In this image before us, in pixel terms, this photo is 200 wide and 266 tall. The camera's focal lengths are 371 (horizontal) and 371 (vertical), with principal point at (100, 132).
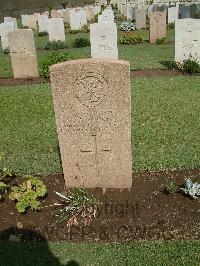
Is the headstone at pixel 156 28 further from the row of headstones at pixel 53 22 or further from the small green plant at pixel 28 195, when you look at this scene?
the small green plant at pixel 28 195

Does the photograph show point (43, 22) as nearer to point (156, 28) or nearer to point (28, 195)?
point (156, 28)

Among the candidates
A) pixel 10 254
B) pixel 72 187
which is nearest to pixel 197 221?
pixel 72 187

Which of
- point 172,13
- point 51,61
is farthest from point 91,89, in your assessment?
point 172,13

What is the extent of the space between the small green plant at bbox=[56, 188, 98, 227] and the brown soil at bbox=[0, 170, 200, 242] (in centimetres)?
8

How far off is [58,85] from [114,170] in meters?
1.49

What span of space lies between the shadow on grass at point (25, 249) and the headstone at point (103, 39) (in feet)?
29.9

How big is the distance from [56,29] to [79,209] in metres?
15.8

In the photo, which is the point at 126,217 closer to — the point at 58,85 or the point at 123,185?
the point at 123,185

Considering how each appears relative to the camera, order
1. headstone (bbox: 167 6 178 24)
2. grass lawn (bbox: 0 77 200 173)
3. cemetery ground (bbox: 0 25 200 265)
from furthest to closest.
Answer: headstone (bbox: 167 6 178 24) → grass lawn (bbox: 0 77 200 173) → cemetery ground (bbox: 0 25 200 265)

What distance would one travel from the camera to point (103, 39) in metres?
12.7

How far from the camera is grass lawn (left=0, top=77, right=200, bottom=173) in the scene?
6.51m

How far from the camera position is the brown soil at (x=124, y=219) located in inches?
183

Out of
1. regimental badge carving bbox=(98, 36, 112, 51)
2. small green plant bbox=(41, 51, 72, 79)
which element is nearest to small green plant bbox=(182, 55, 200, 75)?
regimental badge carving bbox=(98, 36, 112, 51)

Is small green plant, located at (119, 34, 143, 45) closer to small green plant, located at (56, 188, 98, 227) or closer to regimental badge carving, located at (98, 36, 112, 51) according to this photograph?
regimental badge carving, located at (98, 36, 112, 51)
